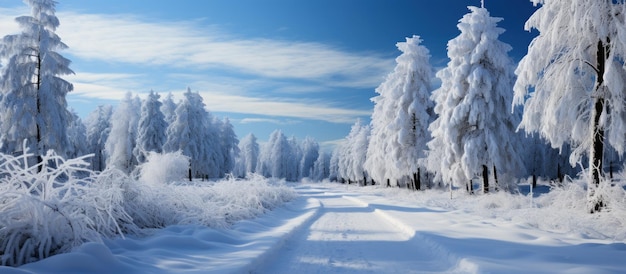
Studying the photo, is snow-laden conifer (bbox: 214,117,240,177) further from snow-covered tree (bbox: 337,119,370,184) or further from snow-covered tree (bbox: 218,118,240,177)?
snow-covered tree (bbox: 337,119,370,184)

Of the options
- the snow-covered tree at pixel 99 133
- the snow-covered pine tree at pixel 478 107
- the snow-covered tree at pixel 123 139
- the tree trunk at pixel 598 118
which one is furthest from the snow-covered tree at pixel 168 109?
the tree trunk at pixel 598 118

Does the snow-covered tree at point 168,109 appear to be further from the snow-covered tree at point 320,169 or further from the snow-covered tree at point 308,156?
the snow-covered tree at point 308,156

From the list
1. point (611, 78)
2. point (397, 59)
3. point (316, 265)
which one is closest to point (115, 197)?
point (316, 265)

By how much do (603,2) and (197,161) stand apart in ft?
131

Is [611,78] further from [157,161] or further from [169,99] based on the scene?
[169,99]

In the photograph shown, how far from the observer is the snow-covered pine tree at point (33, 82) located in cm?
2209

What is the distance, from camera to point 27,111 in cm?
2242

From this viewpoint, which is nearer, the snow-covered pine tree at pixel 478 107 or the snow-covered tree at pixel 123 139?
the snow-covered pine tree at pixel 478 107

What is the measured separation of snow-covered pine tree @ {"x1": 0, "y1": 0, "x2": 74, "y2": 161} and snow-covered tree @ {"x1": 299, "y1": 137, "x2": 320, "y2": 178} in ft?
266

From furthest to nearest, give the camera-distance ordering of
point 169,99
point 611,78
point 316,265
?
1. point 169,99
2. point 611,78
3. point 316,265

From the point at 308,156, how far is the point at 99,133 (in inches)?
2404

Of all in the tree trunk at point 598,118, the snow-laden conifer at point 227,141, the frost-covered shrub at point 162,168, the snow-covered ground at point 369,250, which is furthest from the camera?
the snow-laden conifer at point 227,141

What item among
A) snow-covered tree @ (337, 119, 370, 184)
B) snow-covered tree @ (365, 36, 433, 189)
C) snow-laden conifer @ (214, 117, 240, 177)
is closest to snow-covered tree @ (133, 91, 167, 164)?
snow-laden conifer @ (214, 117, 240, 177)

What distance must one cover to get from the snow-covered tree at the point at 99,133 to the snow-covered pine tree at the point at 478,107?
4486 cm
